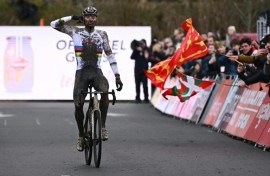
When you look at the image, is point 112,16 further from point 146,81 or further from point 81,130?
point 81,130

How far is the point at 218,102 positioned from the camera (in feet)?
72.5

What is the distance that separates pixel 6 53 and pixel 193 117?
13.0 meters

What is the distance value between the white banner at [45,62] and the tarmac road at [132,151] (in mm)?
10684

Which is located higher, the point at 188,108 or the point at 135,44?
the point at 135,44

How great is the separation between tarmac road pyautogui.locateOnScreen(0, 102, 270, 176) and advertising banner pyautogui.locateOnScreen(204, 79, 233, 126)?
0.25 meters

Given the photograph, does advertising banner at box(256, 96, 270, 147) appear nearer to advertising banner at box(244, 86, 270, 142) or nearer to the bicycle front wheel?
advertising banner at box(244, 86, 270, 142)

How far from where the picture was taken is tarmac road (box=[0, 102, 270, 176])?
44.1ft

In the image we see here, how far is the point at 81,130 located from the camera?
14.4m

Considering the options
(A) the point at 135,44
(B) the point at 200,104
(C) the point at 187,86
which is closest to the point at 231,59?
(C) the point at 187,86

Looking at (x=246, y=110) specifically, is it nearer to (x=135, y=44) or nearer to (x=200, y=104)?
(x=200, y=104)

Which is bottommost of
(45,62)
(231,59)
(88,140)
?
(45,62)

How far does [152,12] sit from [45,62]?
18.3 m

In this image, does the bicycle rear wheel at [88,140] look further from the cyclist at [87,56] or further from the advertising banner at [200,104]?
the advertising banner at [200,104]

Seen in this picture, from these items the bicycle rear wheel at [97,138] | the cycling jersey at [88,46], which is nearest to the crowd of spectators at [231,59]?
the cycling jersey at [88,46]
